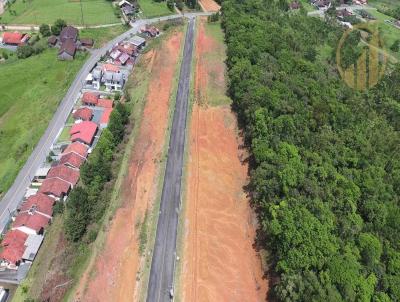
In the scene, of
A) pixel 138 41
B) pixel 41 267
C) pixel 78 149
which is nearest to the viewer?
pixel 41 267

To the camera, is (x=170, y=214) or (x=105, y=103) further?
(x=105, y=103)

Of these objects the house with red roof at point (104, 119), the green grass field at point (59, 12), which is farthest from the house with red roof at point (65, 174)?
the green grass field at point (59, 12)

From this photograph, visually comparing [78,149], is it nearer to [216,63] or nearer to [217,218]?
[217,218]

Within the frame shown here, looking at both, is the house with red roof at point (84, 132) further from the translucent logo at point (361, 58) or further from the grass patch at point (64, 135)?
the translucent logo at point (361, 58)

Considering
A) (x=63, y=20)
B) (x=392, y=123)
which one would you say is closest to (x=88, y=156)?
(x=392, y=123)

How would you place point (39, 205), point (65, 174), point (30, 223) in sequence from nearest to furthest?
1. point (30, 223)
2. point (39, 205)
3. point (65, 174)

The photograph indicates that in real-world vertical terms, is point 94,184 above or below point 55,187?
above

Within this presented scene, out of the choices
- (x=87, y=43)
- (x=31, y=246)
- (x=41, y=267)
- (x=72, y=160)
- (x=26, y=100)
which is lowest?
(x=41, y=267)

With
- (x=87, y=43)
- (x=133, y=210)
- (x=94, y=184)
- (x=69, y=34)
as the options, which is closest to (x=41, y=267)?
(x=94, y=184)
